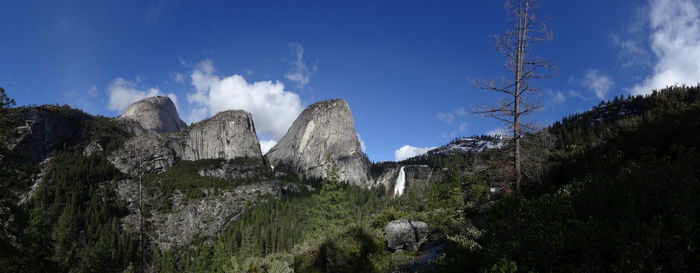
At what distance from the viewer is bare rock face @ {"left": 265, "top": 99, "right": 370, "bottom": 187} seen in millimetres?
175250

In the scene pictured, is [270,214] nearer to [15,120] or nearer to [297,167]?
[297,167]

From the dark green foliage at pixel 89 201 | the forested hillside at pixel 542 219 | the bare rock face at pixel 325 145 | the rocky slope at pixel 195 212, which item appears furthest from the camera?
the bare rock face at pixel 325 145

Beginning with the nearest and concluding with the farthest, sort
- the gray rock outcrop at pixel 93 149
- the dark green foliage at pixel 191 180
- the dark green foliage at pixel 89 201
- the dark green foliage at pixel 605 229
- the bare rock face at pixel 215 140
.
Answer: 1. the dark green foliage at pixel 605 229
2. the dark green foliage at pixel 89 201
3. the dark green foliage at pixel 191 180
4. the gray rock outcrop at pixel 93 149
5. the bare rock face at pixel 215 140

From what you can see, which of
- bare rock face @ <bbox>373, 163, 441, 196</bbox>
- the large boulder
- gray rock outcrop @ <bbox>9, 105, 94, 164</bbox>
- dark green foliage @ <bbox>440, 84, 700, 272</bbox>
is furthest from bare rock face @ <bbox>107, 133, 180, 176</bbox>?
dark green foliage @ <bbox>440, 84, 700, 272</bbox>

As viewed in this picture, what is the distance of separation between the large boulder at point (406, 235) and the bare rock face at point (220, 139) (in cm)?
17027

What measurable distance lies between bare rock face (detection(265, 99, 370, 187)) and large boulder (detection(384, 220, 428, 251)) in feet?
508

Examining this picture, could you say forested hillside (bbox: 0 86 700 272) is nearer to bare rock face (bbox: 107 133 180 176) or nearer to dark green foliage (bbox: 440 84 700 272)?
dark green foliage (bbox: 440 84 700 272)

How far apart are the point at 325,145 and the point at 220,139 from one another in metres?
57.7

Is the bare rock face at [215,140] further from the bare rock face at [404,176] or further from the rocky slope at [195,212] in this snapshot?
the bare rock face at [404,176]

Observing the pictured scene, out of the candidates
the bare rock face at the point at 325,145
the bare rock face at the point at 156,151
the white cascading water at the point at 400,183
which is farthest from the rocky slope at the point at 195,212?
the white cascading water at the point at 400,183

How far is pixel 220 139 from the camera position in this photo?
Result: 17675 cm

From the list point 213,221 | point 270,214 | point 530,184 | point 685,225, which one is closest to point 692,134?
point 530,184

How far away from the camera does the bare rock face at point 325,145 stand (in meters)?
175

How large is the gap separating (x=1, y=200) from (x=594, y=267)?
62.5 ft
